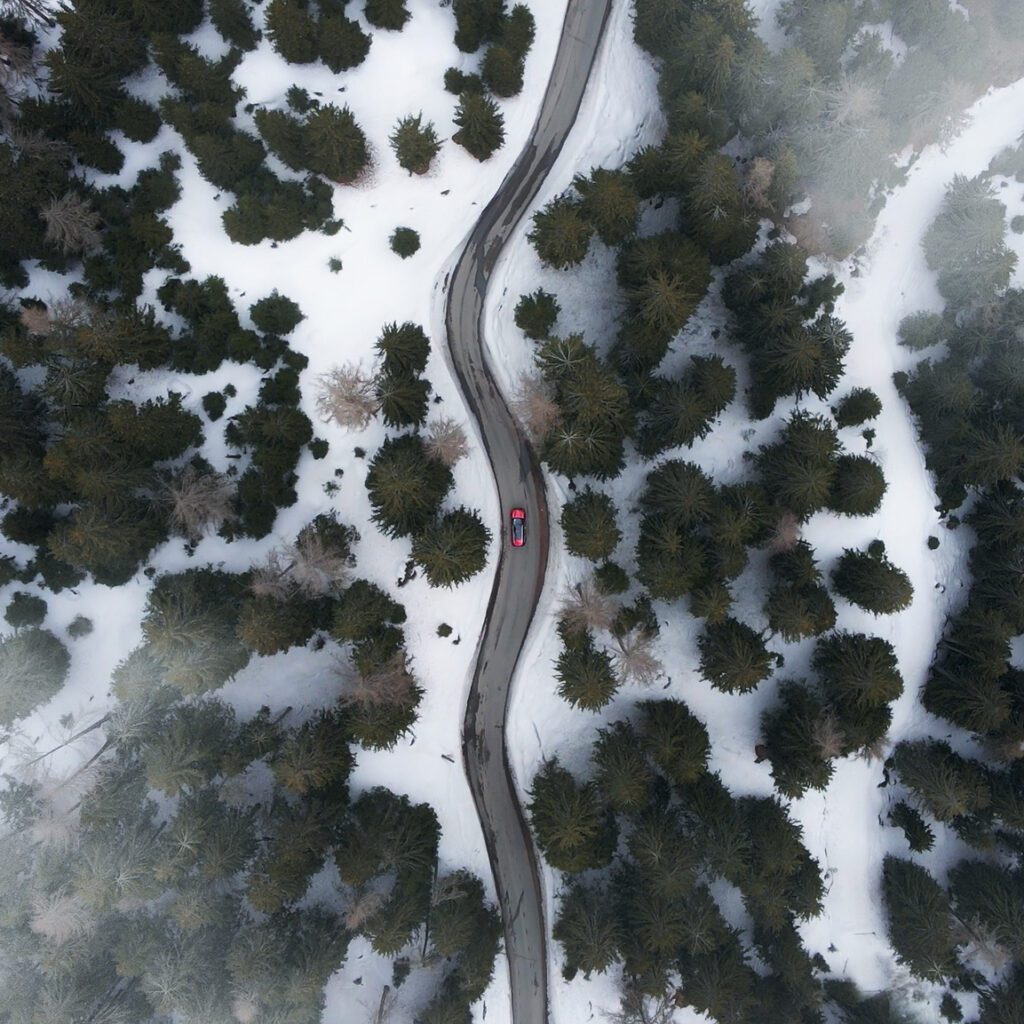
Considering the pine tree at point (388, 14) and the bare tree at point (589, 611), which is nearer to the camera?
the pine tree at point (388, 14)

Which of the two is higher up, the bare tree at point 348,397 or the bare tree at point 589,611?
the bare tree at point 348,397

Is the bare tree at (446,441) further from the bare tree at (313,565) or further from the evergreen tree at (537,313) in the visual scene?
the bare tree at (313,565)

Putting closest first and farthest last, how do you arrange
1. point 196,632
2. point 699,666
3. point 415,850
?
point 196,632 → point 415,850 → point 699,666

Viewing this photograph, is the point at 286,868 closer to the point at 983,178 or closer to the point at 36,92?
the point at 36,92

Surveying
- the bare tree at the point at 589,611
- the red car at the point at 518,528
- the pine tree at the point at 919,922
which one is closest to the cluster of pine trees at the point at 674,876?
the pine tree at the point at 919,922

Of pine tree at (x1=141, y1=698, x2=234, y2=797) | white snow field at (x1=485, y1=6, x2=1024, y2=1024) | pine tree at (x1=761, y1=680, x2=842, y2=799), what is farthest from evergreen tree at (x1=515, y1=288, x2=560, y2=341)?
pine tree at (x1=141, y1=698, x2=234, y2=797)

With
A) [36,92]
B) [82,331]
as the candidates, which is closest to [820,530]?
[82,331]

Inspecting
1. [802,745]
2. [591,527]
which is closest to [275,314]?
[591,527]
